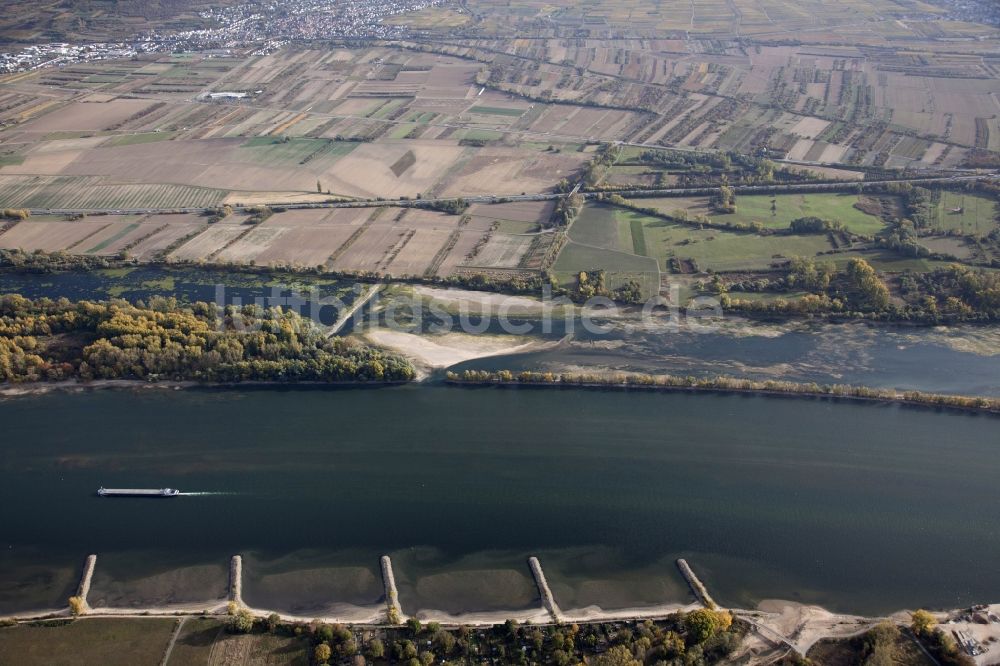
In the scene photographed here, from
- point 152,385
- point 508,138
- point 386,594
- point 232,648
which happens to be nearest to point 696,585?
point 386,594

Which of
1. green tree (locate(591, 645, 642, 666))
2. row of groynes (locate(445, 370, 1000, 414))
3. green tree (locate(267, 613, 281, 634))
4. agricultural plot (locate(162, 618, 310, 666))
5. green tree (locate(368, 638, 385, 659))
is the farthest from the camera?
row of groynes (locate(445, 370, 1000, 414))

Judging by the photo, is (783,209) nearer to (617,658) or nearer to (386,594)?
(617,658)

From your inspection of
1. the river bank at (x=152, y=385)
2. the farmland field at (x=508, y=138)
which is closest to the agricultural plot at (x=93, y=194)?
the farmland field at (x=508, y=138)

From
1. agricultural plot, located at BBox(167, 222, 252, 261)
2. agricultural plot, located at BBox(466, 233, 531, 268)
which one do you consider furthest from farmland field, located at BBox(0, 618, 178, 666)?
agricultural plot, located at BBox(466, 233, 531, 268)

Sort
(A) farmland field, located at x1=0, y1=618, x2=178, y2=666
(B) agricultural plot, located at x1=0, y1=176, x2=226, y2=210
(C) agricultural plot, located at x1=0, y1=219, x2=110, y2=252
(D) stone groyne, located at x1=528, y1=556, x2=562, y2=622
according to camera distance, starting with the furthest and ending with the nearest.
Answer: (B) agricultural plot, located at x1=0, y1=176, x2=226, y2=210, (C) agricultural plot, located at x1=0, y1=219, x2=110, y2=252, (D) stone groyne, located at x1=528, y1=556, x2=562, y2=622, (A) farmland field, located at x1=0, y1=618, x2=178, y2=666

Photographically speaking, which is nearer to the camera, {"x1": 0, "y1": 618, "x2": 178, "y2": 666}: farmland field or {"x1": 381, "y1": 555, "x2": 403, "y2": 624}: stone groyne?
{"x1": 0, "y1": 618, "x2": 178, "y2": 666}: farmland field

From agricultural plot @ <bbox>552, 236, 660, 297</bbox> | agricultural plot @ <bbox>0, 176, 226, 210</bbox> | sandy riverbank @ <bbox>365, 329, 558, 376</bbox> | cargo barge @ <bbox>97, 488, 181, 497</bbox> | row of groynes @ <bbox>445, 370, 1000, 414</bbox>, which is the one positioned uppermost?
agricultural plot @ <bbox>0, 176, 226, 210</bbox>

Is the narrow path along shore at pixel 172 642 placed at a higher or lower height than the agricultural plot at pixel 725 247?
lower

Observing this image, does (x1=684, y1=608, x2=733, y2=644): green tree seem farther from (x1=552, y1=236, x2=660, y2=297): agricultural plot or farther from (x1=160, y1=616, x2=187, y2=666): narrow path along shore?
(x1=552, y1=236, x2=660, y2=297): agricultural plot

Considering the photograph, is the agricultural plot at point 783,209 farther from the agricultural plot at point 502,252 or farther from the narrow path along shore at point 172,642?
the narrow path along shore at point 172,642
